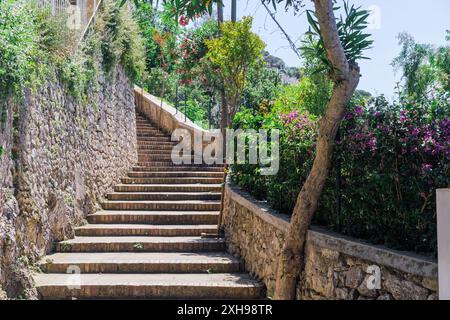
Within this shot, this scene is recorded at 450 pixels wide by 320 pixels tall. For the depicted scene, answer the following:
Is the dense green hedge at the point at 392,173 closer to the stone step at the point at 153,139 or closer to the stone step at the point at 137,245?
the stone step at the point at 137,245

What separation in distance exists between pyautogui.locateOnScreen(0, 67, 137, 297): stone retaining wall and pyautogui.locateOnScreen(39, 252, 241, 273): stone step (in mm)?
299

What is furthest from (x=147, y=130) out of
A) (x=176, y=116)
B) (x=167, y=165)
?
(x=167, y=165)

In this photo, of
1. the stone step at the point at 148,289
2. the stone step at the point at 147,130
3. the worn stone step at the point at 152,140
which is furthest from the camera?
the stone step at the point at 147,130

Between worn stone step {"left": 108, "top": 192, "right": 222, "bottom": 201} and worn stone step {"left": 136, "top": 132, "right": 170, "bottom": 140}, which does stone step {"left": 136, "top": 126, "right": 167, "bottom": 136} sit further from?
worn stone step {"left": 108, "top": 192, "right": 222, "bottom": 201}

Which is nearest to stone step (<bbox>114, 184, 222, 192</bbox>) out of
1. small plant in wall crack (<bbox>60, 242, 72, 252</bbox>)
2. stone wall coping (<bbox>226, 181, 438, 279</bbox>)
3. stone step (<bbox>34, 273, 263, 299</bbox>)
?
small plant in wall crack (<bbox>60, 242, 72, 252</bbox>)

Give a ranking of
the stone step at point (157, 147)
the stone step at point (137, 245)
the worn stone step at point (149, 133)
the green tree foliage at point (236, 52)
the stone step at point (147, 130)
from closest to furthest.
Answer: the stone step at point (137, 245), the green tree foliage at point (236, 52), the stone step at point (157, 147), the worn stone step at point (149, 133), the stone step at point (147, 130)

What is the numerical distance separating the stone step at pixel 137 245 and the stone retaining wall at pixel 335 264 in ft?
2.63

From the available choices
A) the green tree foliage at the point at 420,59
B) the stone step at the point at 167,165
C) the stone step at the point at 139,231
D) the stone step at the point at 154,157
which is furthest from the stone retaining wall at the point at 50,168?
the green tree foliage at the point at 420,59

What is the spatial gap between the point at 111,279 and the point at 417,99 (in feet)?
13.4

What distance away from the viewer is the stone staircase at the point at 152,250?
6.21 m

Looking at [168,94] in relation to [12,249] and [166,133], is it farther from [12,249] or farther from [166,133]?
[12,249]
